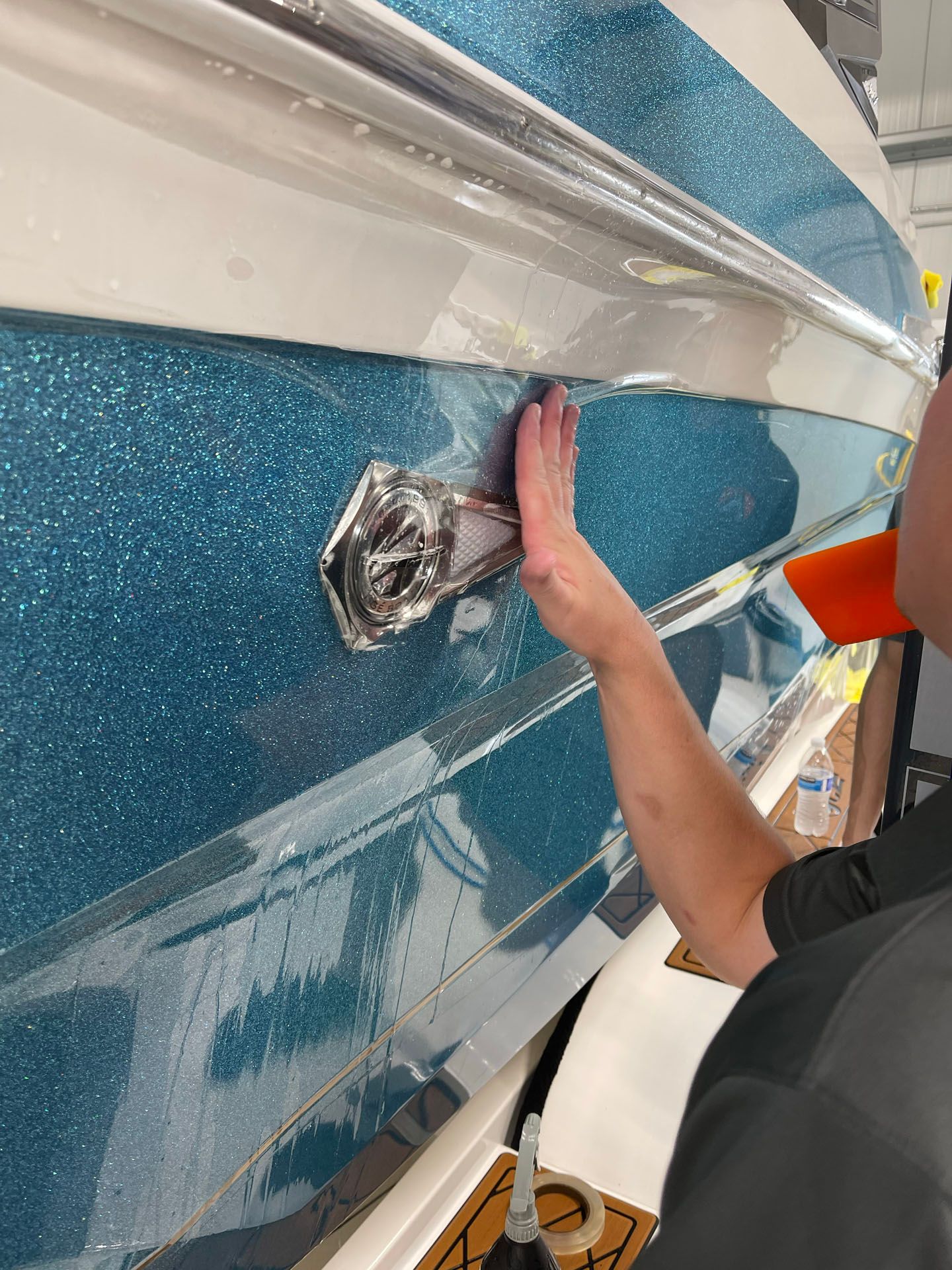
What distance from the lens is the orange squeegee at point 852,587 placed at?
3.43 feet

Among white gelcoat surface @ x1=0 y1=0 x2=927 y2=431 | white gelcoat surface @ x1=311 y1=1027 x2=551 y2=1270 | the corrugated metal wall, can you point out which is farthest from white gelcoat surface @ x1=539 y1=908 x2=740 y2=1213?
the corrugated metal wall

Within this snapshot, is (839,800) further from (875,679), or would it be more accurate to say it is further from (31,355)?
(31,355)

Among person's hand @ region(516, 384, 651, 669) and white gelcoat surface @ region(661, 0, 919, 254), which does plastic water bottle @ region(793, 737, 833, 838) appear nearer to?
white gelcoat surface @ region(661, 0, 919, 254)

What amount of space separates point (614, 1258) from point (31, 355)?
91 cm

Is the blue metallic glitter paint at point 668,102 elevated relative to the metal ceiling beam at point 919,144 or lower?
lower

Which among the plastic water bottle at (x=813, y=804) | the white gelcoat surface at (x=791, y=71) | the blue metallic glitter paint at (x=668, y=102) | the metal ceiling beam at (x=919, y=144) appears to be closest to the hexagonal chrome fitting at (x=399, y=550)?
the blue metallic glitter paint at (x=668, y=102)

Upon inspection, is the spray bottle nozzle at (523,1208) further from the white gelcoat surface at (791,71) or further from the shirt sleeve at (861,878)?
the white gelcoat surface at (791,71)

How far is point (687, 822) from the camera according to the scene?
33.4 inches

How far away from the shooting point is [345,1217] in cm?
73

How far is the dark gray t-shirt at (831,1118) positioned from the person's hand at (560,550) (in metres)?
0.30

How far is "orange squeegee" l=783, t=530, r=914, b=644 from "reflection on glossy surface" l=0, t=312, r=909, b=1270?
1.28 feet

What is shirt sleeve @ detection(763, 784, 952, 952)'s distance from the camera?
0.59 m

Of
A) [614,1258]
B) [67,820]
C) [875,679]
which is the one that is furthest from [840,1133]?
[875,679]

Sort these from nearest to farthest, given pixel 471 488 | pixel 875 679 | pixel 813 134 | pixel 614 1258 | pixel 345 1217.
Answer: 1. pixel 471 488
2. pixel 345 1217
3. pixel 614 1258
4. pixel 813 134
5. pixel 875 679
